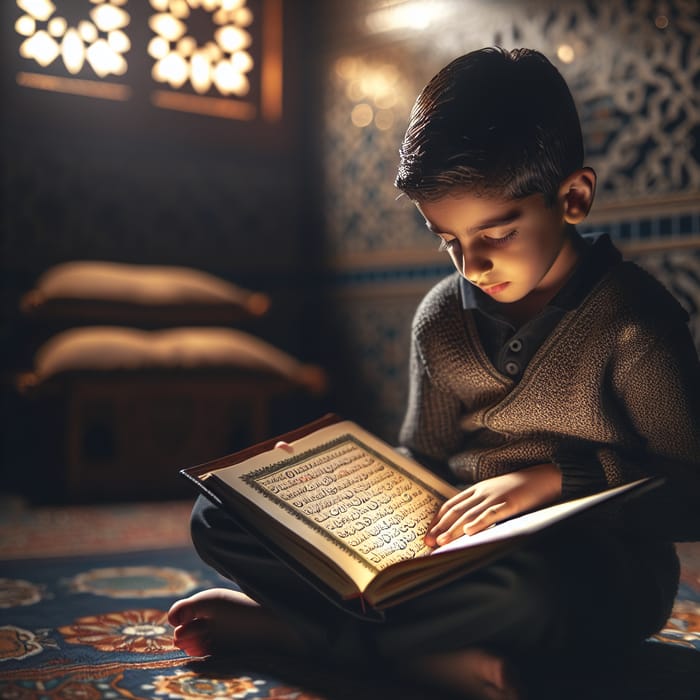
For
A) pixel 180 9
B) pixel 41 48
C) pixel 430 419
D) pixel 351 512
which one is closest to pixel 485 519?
pixel 351 512

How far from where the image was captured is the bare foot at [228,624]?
967 millimetres

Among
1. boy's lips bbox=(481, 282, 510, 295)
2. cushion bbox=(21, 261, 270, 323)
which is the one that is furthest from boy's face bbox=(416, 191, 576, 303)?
cushion bbox=(21, 261, 270, 323)

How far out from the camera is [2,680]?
0.90 m

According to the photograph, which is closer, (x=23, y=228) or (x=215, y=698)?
(x=215, y=698)

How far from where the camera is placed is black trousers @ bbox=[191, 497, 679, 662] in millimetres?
814

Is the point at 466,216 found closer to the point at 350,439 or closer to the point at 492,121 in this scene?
the point at 492,121

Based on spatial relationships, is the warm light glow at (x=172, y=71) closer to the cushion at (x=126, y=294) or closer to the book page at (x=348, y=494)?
the cushion at (x=126, y=294)

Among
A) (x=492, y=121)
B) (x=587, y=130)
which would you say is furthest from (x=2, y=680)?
(x=587, y=130)

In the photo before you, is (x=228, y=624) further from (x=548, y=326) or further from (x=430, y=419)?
(x=548, y=326)

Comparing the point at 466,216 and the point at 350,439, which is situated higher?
the point at 466,216

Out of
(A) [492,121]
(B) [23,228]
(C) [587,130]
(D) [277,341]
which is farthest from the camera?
(D) [277,341]

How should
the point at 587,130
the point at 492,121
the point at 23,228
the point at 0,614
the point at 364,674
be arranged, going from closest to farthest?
the point at 492,121 < the point at 364,674 < the point at 0,614 < the point at 587,130 < the point at 23,228

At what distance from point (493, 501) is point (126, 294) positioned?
1665 mm

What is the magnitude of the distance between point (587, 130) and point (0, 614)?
5.32ft
